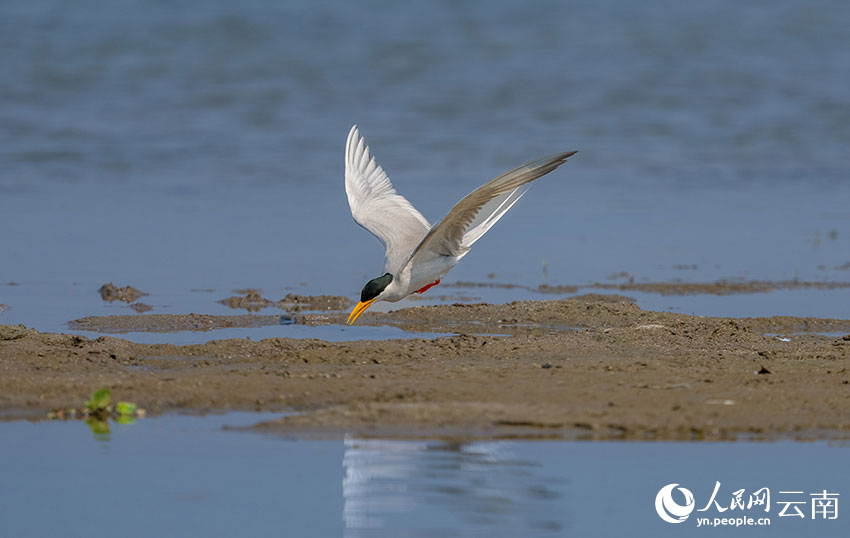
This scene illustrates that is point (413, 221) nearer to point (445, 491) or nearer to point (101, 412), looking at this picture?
point (101, 412)

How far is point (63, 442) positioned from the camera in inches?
249

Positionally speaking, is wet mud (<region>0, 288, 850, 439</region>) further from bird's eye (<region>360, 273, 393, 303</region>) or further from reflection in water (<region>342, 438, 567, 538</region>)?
bird's eye (<region>360, 273, 393, 303</region>)

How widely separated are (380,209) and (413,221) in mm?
331

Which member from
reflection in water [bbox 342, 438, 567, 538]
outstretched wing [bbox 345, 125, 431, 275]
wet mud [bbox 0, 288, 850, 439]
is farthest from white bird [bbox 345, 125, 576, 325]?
reflection in water [bbox 342, 438, 567, 538]

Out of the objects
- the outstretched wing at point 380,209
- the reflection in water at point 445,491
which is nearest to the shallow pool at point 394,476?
the reflection in water at point 445,491

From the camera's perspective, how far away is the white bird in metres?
8.55

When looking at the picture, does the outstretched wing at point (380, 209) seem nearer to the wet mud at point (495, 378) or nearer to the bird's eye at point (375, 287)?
the bird's eye at point (375, 287)

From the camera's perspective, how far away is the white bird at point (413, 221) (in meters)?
8.55

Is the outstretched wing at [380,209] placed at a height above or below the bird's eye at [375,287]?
above

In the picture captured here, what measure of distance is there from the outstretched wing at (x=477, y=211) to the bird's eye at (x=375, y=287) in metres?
0.24

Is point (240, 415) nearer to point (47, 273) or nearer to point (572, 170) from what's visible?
point (47, 273)

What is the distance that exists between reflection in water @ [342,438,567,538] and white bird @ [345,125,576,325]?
8.50 feet

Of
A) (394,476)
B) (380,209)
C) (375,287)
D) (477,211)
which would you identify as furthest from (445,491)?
(380,209)

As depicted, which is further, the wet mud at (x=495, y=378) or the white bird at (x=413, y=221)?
the white bird at (x=413, y=221)
